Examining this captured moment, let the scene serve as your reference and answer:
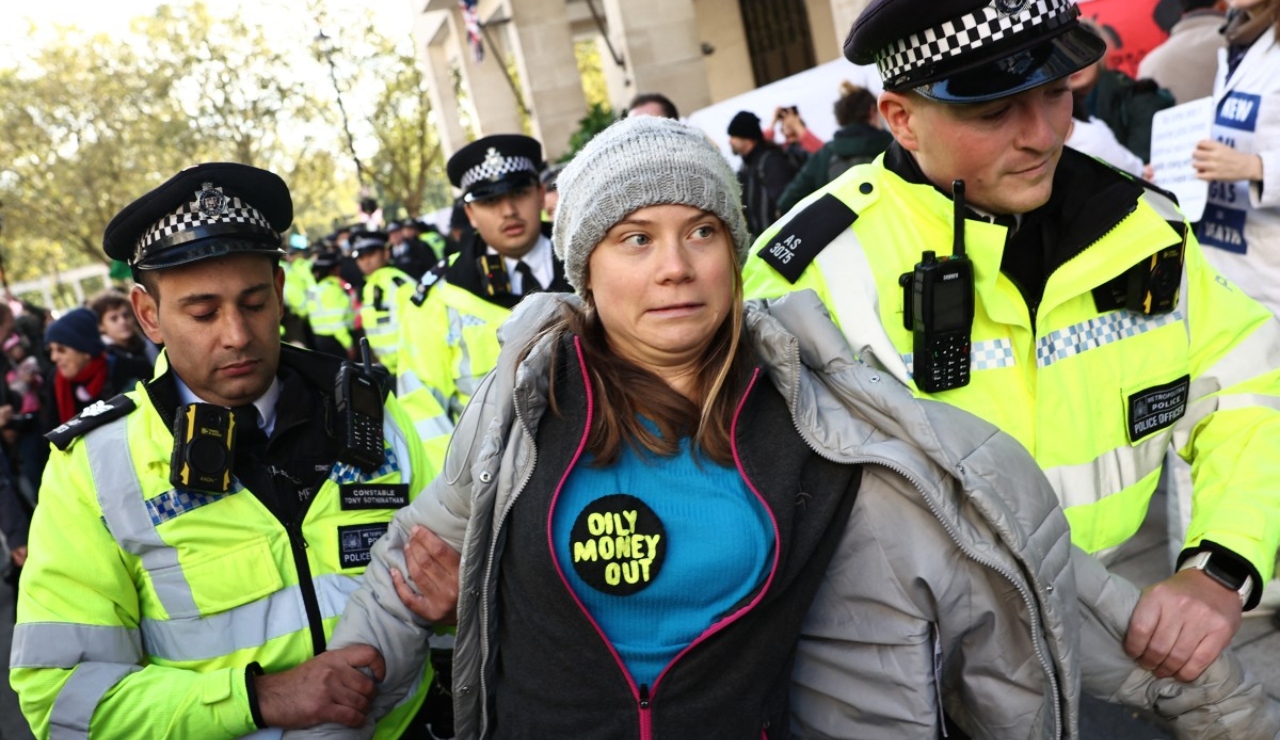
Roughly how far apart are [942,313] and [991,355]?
166mm

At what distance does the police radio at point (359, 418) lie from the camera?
2.50 m

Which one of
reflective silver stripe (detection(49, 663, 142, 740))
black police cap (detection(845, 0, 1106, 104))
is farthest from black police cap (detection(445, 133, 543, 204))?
reflective silver stripe (detection(49, 663, 142, 740))

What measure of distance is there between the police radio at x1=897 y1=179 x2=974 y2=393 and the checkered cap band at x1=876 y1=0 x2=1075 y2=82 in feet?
0.87

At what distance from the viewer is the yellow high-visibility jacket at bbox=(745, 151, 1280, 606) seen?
6.86ft

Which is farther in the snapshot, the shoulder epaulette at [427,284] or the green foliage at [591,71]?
the green foliage at [591,71]

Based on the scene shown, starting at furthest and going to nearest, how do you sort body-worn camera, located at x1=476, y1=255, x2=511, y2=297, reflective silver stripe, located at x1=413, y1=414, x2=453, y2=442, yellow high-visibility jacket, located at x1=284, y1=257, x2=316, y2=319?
yellow high-visibility jacket, located at x1=284, y1=257, x2=316, y2=319, body-worn camera, located at x1=476, y1=255, x2=511, y2=297, reflective silver stripe, located at x1=413, y1=414, x2=453, y2=442

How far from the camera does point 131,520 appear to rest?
2.23 metres

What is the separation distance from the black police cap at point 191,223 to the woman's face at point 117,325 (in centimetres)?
557

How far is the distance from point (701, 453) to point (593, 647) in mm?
419

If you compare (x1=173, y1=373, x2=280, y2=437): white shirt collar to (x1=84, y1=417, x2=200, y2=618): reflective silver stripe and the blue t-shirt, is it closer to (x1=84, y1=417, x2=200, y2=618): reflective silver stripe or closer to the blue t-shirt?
(x1=84, y1=417, x2=200, y2=618): reflective silver stripe

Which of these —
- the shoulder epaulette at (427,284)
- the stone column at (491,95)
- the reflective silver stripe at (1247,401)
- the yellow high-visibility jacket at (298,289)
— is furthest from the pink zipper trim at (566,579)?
the stone column at (491,95)

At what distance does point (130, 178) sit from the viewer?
120 feet

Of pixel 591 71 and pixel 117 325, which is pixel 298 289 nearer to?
pixel 117 325

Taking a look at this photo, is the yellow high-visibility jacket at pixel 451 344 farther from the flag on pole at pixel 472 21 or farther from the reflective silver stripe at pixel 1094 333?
the flag on pole at pixel 472 21
